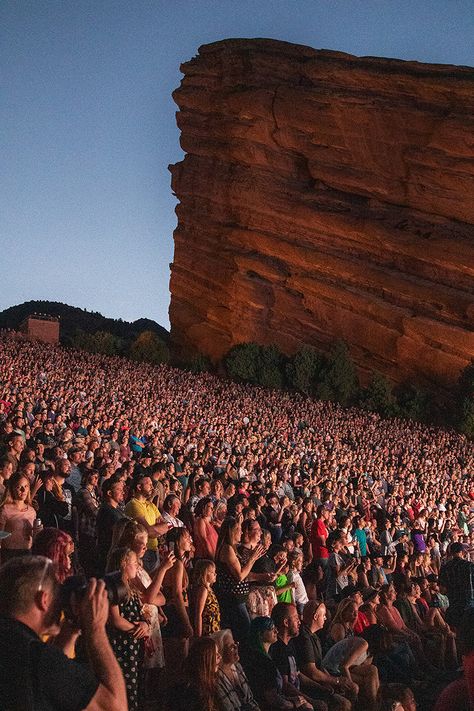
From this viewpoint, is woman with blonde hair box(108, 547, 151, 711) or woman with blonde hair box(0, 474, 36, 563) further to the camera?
woman with blonde hair box(0, 474, 36, 563)

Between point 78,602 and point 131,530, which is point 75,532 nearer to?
point 131,530

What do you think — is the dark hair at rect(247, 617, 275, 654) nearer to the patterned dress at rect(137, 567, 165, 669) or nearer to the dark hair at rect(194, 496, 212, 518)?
the patterned dress at rect(137, 567, 165, 669)

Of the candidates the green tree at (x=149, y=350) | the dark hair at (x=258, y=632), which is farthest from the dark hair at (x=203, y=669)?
the green tree at (x=149, y=350)

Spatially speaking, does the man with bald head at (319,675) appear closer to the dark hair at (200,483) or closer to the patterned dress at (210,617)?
the patterned dress at (210,617)

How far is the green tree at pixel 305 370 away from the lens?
47562 millimetres

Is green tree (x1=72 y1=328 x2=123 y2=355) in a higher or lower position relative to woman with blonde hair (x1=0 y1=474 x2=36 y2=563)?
higher

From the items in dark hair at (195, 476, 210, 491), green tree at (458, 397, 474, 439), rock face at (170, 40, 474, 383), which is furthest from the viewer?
rock face at (170, 40, 474, 383)

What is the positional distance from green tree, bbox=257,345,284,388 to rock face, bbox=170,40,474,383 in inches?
64.8

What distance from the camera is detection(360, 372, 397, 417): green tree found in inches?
1713

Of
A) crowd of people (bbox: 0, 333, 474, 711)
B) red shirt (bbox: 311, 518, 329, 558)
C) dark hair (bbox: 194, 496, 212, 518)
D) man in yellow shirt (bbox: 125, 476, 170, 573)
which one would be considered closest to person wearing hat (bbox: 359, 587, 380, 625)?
crowd of people (bbox: 0, 333, 474, 711)

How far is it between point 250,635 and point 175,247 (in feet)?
185

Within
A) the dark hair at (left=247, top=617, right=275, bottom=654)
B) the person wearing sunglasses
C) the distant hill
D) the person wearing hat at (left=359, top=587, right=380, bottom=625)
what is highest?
the distant hill

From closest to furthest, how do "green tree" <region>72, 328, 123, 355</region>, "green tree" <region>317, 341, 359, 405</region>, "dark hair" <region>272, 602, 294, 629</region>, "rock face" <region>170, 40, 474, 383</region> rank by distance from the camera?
"dark hair" <region>272, 602, 294, 629</region> < "rock face" <region>170, 40, 474, 383</region> < "green tree" <region>317, 341, 359, 405</region> < "green tree" <region>72, 328, 123, 355</region>

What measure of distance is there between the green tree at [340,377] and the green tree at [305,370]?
850 mm
